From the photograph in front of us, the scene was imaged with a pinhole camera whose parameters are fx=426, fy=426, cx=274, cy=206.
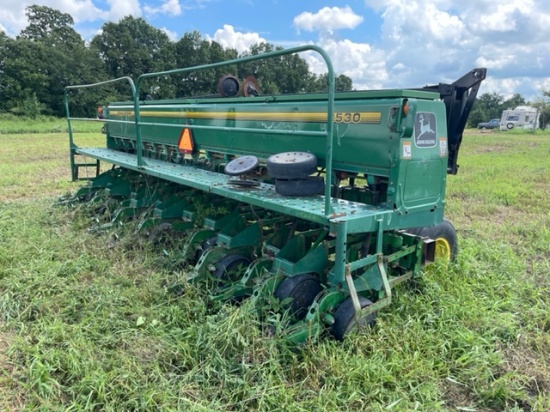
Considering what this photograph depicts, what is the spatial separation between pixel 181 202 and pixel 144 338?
7.13ft

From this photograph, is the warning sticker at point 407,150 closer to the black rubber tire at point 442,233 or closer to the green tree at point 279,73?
the black rubber tire at point 442,233

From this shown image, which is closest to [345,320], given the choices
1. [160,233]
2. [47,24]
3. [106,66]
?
[160,233]

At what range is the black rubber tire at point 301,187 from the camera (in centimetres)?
334


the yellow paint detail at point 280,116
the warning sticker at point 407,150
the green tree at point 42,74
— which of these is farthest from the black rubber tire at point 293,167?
the green tree at point 42,74

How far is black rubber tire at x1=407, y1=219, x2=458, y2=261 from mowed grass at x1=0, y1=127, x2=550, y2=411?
16 cm

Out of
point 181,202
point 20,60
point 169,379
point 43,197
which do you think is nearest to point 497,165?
point 181,202

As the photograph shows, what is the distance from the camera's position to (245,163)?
3.77 m

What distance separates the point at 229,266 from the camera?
3705 millimetres

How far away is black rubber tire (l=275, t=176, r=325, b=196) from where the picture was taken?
334cm

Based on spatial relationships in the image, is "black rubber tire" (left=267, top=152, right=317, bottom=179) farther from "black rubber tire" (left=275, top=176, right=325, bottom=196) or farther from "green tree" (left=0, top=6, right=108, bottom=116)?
"green tree" (left=0, top=6, right=108, bottom=116)

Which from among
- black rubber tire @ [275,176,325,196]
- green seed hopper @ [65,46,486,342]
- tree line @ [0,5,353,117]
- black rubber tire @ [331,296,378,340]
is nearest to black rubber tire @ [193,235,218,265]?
green seed hopper @ [65,46,486,342]

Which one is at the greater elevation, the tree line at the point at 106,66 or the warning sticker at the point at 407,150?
the tree line at the point at 106,66

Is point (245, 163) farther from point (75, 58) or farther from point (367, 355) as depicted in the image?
point (75, 58)

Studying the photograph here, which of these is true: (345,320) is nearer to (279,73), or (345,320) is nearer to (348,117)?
(348,117)
